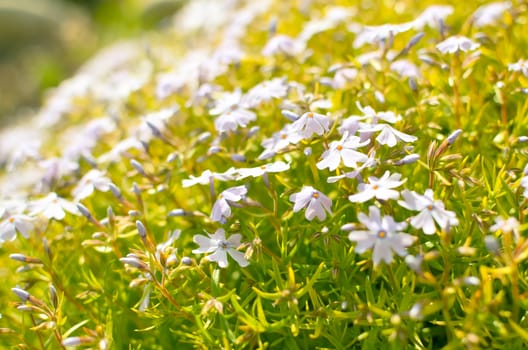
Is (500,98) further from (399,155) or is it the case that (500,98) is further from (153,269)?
(153,269)

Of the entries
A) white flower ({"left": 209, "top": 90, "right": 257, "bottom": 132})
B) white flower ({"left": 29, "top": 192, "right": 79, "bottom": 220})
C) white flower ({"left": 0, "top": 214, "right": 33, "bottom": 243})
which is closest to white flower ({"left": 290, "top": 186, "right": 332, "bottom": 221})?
white flower ({"left": 209, "top": 90, "right": 257, "bottom": 132})

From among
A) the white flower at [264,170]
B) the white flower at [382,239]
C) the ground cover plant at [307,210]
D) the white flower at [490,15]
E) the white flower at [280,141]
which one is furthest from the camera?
the white flower at [490,15]

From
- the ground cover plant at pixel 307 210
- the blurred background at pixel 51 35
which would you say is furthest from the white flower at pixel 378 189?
the blurred background at pixel 51 35

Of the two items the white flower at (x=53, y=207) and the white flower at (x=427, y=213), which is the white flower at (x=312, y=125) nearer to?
the white flower at (x=427, y=213)

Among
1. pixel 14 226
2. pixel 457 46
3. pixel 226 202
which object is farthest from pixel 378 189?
pixel 14 226

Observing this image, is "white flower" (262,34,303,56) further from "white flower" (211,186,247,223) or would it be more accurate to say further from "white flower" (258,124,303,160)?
"white flower" (211,186,247,223)

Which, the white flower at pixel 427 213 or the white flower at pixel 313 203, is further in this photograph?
the white flower at pixel 313 203
